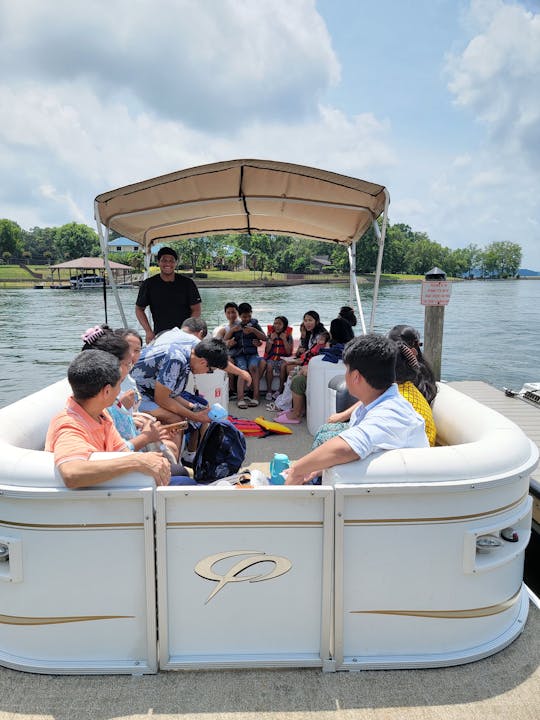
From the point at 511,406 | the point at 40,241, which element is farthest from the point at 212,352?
the point at 40,241

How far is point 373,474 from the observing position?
61.3 inches

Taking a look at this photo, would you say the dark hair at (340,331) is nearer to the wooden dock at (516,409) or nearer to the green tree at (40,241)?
the wooden dock at (516,409)

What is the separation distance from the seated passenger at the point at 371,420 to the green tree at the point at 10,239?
84658mm

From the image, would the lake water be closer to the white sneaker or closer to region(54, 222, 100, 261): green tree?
the white sneaker

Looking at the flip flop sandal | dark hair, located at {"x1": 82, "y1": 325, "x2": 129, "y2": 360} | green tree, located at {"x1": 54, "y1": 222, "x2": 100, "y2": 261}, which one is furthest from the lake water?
green tree, located at {"x1": 54, "y1": 222, "x2": 100, "y2": 261}

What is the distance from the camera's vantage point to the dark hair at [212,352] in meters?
2.82

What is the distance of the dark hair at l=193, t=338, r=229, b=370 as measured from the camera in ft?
9.24

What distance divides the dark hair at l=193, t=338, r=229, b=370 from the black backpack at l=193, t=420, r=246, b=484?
484 mm

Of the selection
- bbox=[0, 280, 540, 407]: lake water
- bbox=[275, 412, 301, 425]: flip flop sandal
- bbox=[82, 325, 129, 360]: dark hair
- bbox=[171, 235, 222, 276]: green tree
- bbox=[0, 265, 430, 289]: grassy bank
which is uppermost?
bbox=[171, 235, 222, 276]: green tree

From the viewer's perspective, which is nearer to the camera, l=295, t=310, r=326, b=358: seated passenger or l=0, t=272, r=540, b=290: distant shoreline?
l=295, t=310, r=326, b=358: seated passenger

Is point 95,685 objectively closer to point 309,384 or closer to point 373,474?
point 373,474

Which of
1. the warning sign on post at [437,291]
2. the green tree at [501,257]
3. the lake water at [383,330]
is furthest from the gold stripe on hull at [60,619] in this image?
the green tree at [501,257]

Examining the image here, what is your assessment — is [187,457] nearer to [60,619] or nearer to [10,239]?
[60,619]

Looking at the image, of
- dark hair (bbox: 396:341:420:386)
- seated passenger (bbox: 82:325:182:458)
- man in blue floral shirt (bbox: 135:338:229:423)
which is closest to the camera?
seated passenger (bbox: 82:325:182:458)
